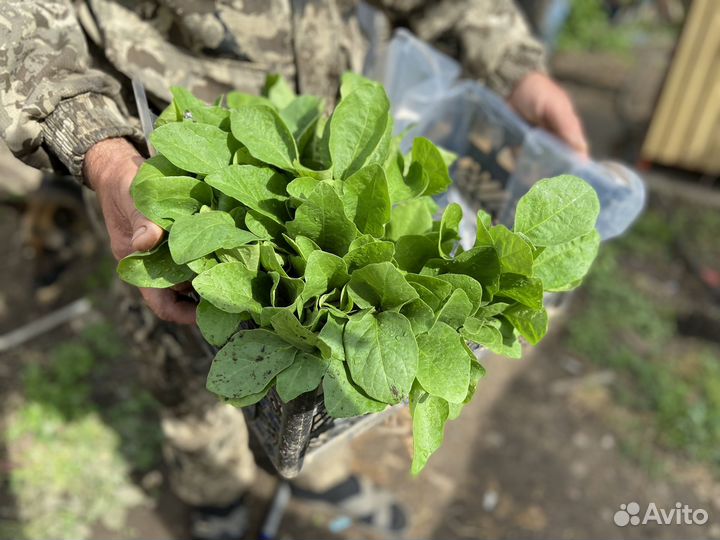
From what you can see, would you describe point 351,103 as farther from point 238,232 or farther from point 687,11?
point 687,11

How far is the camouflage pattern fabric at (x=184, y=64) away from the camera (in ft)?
3.43

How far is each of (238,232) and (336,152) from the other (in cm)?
22

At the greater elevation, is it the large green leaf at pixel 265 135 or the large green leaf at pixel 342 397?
the large green leaf at pixel 265 135

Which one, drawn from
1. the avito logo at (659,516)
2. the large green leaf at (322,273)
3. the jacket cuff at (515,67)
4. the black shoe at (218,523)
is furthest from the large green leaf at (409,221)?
the avito logo at (659,516)

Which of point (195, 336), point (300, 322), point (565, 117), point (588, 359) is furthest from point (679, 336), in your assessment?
point (300, 322)

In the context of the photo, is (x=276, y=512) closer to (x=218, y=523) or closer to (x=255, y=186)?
(x=218, y=523)

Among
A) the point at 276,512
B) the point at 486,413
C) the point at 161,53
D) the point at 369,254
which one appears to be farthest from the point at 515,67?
the point at 276,512

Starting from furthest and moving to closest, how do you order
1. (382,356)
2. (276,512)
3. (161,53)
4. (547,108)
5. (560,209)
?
(276,512) → (547,108) → (161,53) → (560,209) → (382,356)

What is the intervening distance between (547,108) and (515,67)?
0.19 meters

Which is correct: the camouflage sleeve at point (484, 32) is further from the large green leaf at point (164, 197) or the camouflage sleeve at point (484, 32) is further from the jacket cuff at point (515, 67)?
the large green leaf at point (164, 197)

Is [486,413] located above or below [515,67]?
below

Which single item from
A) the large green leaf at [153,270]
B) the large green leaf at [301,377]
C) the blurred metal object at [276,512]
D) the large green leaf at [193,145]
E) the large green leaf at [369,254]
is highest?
the large green leaf at [193,145]

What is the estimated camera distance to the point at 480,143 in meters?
1.52

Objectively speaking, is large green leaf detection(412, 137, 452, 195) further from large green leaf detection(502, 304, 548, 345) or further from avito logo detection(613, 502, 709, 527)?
avito logo detection(613, 502, 709, 527)
